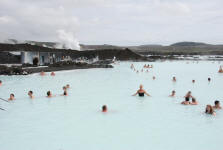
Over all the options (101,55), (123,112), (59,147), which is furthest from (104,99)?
(101,55)

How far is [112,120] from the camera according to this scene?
31.4ft

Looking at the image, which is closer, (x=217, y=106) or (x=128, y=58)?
(x=217, y=106)

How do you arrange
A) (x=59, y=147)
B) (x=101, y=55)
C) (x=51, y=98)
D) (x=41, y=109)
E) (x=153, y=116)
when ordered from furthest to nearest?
1. (x=101, y=55)
2. (x=51, y=98)
3. (x=41, y=109)
4. (x=153, y=116)
5. (x=59, y=147)

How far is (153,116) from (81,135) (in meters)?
3.69

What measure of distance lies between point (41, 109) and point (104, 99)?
12.4ft

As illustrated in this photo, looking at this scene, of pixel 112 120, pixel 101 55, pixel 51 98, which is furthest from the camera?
pixel 101 55

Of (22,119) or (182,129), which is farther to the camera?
(22,119)

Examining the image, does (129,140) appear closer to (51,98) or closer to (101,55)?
(51,98)

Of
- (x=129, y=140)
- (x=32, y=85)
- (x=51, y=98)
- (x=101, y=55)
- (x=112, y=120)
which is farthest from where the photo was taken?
(x=101, y=55)

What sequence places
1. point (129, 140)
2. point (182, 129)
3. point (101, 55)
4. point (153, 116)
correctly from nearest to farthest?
point (129, 140), point (182, 129), point (153, 116), point (101, 55)

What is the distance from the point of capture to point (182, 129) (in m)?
8.46

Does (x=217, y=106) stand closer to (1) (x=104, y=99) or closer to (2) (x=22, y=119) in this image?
(1) (x=104, y=99)

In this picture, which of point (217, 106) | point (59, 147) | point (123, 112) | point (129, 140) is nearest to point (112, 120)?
point (123, 112)

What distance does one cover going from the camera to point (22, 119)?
9688 mm
